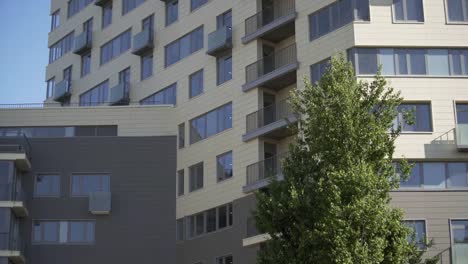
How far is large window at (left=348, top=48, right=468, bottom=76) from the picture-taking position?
47344 mm

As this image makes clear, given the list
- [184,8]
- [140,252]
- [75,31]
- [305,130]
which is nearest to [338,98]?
[305,130]

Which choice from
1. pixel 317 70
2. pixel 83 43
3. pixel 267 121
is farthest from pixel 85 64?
pixel 317 70

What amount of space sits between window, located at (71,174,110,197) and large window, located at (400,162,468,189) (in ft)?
63.7

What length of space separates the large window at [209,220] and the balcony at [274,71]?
7651 millimetres

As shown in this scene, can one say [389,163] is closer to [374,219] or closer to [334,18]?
[374,219]

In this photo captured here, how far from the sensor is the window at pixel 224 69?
56344mm

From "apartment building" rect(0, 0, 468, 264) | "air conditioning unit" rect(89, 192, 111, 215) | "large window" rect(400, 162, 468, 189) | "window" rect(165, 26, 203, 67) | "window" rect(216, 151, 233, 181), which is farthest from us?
"window" rect(165, 26, 203, 67)

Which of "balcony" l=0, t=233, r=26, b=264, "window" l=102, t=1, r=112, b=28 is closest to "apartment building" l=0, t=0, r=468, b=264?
"window" l=102, t=1, r=112, b=28

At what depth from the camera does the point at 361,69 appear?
47156 mm

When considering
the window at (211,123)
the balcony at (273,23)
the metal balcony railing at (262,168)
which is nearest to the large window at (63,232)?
the window at (211,123)

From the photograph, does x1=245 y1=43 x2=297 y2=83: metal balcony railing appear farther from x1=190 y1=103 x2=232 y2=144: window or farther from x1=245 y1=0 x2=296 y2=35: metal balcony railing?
x1=190 y1=103 x2=232 y2=144: window

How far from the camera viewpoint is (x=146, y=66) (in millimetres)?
64062

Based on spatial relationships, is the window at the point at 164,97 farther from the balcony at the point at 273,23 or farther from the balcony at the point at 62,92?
the balcony at the point at 62,92

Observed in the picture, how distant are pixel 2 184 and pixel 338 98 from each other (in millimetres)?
26702
